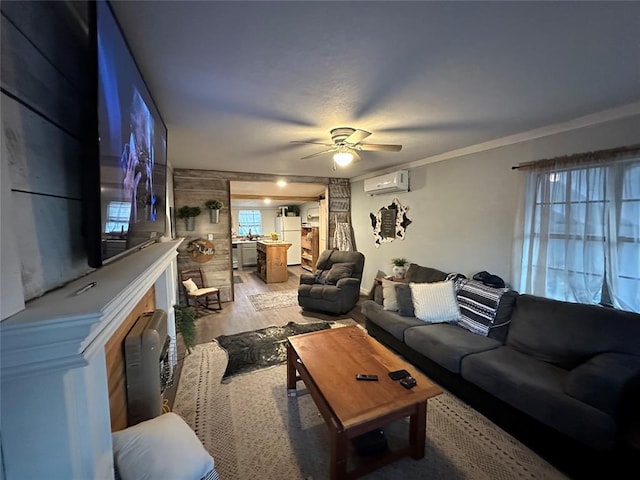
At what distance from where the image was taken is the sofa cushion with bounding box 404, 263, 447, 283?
3266 mm

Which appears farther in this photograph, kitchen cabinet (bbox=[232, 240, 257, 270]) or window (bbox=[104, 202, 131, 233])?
kitchen cabinet (bbox=[232, 240, 257, 270])

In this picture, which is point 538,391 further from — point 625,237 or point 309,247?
point 309,247

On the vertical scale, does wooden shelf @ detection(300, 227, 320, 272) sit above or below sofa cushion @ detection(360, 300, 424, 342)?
above

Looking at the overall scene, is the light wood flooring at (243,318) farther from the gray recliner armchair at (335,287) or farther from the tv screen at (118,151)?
the tv screen at (118,151)

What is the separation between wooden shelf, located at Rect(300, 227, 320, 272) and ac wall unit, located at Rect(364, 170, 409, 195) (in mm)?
2706

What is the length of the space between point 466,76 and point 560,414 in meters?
2.08

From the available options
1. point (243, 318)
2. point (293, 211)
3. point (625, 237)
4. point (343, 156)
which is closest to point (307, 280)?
point (243, 318)

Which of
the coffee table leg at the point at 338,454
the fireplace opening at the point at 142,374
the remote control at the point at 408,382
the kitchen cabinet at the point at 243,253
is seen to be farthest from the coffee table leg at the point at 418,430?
the kitchen cabinet at the point at 243,253

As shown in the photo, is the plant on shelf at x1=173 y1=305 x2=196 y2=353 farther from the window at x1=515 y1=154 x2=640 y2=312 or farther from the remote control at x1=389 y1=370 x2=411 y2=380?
the window at x1=515 y1=154 x2=640 y2=312

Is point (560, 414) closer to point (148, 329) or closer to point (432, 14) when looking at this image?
point (432, 14)

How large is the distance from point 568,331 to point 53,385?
2.93m

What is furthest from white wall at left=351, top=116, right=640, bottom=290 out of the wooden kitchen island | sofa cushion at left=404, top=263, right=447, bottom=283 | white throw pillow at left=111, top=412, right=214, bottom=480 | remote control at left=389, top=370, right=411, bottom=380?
white throw pillow at left=111, top=412, right=214, bottom=480

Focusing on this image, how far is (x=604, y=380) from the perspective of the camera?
59.2 inches

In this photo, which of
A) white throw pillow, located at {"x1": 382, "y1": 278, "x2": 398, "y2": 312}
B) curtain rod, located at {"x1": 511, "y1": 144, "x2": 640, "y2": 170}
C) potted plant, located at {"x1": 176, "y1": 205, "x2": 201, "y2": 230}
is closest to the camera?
curtain rod, located at {"x1": 511, "y1": 144, "x2": 640, "y2": 170}
